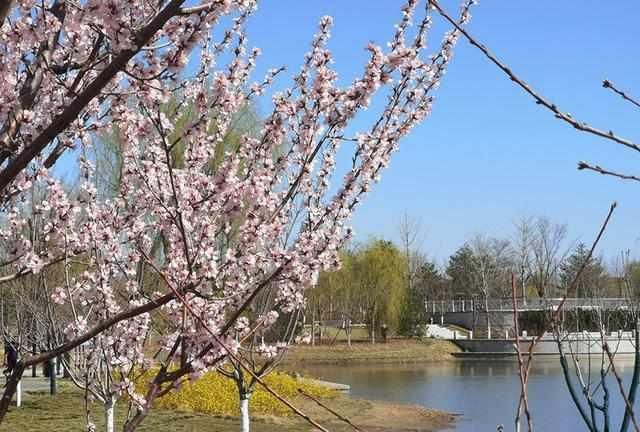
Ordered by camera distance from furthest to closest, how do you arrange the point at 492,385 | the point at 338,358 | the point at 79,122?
the point at 338,358 → the point at 492,385 → the point at 79,122

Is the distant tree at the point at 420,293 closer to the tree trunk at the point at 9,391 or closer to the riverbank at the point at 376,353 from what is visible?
the riverbank at the point at 376,353

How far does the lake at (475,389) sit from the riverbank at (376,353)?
164cm

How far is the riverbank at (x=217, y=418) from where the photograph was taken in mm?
13199

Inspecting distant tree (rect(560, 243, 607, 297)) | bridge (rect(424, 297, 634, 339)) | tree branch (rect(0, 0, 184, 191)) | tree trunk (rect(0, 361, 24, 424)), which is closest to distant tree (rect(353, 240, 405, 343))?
bridge (rect(424, 297, 634, 339))

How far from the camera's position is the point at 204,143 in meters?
4.18

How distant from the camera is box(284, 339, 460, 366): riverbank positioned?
117 feet

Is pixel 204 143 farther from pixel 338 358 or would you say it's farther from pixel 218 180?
pixel 338 358

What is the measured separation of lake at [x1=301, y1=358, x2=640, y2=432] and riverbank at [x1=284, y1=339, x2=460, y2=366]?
164 cm

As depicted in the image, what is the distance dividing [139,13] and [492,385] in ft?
74.4

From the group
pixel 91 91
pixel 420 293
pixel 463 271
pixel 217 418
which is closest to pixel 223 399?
pixel 217 418

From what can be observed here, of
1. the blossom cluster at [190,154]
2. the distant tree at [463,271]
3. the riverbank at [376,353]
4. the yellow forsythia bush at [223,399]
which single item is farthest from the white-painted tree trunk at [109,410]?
the distant tree at [463,271]

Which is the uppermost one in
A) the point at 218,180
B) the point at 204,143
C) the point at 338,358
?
the point at 204,143

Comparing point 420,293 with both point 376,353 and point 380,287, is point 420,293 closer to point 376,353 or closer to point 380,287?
point 380,287

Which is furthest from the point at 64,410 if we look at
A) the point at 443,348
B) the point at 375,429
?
the point at 443,348
